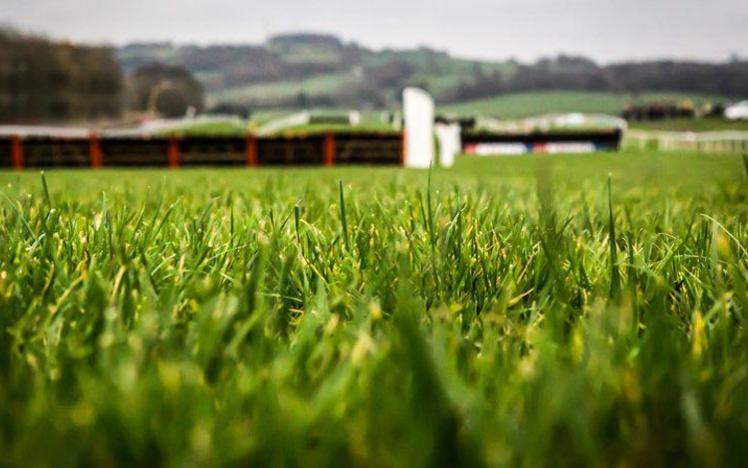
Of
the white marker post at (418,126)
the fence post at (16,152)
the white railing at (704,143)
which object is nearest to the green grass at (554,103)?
the white railing at (704,143)

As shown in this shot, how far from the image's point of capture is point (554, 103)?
12219cm

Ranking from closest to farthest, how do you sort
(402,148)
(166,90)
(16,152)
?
1. (402,148)
2. (16,152)
3. (166,90)

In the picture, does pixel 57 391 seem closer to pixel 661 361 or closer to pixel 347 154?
pixel 661 361

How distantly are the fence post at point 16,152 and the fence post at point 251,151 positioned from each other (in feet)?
21.1

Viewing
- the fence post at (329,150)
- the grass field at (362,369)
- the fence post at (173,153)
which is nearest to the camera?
the grass field at (362,369)

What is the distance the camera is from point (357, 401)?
860 mm

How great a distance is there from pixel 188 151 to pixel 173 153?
0.44 m

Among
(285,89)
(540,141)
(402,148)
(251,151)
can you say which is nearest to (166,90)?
(540,141)

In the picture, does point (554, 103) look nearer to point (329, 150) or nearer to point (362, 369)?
point (329, 150)

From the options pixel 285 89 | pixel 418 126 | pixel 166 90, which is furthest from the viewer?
pixel 285 89

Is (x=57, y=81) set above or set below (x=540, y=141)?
above

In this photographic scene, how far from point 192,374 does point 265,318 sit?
0.39 meters

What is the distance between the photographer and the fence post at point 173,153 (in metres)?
20.9

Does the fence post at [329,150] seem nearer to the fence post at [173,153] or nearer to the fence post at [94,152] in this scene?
the fence post at [173,153]
